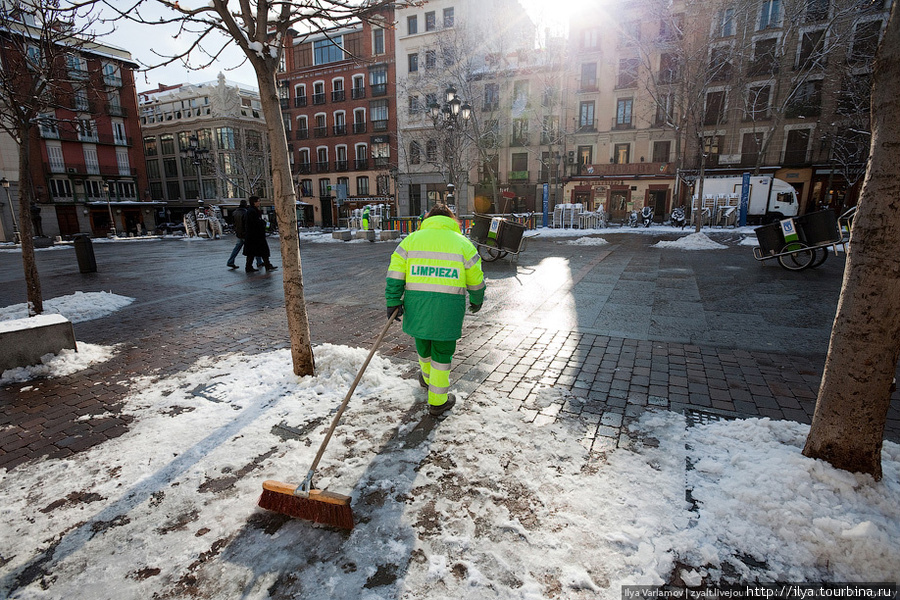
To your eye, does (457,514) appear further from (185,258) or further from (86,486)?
(185,258)

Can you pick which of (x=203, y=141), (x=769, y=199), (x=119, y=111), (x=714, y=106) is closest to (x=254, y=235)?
(x=769, y=199)

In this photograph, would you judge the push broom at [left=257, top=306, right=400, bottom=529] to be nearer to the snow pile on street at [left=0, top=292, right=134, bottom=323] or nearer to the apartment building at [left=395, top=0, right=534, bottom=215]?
the snow pile on street at [left=0, top=292, right=134, bottom=323]

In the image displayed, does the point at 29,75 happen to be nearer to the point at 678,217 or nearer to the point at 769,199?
the point at 678,217

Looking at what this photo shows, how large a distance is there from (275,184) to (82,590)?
2.85 m

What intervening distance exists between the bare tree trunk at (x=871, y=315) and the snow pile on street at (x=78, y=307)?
8.28 m

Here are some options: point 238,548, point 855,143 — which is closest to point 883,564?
point 238,548

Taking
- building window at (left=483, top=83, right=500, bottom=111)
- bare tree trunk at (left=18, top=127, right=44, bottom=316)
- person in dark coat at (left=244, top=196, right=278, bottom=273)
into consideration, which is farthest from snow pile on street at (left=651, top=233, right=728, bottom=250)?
building window at (left=483, top=83, right=500, bottom=111)

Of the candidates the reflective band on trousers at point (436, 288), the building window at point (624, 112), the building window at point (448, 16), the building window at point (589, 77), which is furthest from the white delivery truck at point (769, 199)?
the reflective band on trousers at point (436, 288)

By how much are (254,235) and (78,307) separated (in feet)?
14.1

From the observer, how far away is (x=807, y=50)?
27984 mm

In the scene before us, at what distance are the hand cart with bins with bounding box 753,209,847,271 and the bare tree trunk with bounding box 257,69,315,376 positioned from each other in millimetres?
9221

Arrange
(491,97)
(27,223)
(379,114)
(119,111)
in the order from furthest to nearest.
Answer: (379,114)
(119,111)
(491,97)
(27,223)

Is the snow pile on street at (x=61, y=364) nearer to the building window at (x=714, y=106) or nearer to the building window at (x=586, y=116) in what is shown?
the building window at (x=586, y=116)

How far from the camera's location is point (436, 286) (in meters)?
3.22
